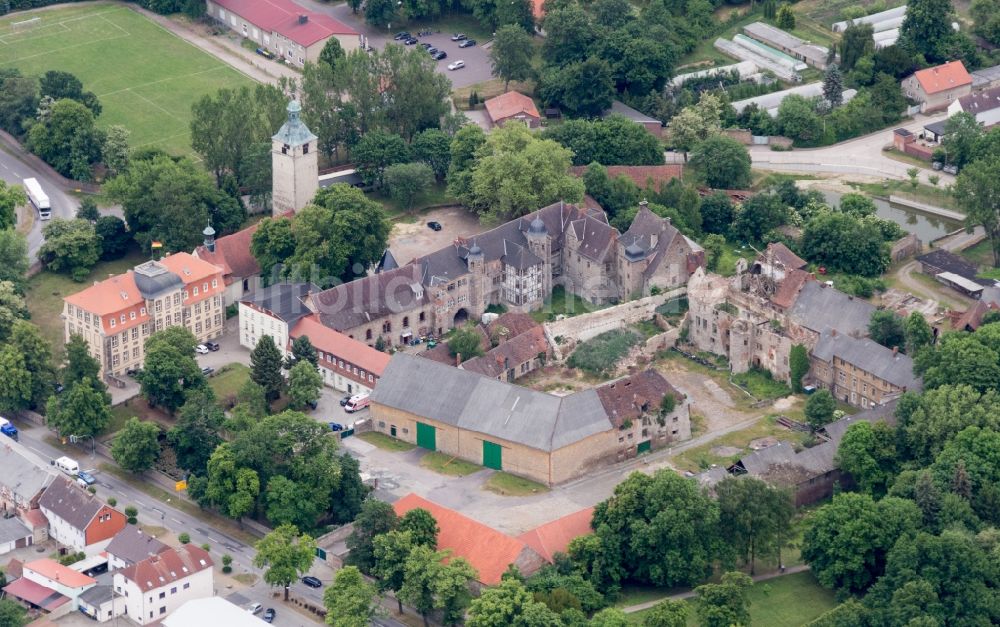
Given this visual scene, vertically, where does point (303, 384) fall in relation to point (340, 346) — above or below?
below

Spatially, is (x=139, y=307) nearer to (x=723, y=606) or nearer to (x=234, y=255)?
(x=234, y=255)

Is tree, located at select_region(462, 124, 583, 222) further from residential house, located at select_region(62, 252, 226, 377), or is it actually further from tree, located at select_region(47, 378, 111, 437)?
tree, located at select_region(47, 378, 111, 437)

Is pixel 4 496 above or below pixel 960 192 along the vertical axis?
below

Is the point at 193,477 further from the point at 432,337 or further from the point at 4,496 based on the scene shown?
the point at 432,337

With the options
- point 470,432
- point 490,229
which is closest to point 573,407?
point 470,432

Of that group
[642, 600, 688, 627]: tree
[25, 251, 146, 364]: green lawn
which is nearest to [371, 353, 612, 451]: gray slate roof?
[642, 600, 688, 627]: tree

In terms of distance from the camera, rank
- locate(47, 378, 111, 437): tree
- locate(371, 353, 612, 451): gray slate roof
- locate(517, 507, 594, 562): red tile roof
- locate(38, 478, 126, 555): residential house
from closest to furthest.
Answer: locate(517, 507, 594, 562): red tile roof
locate(38, 478, 126, 555): residential house
locate(371, 353, 612, 451): gray slate roof
locate(47, 378, 111, 437): tree

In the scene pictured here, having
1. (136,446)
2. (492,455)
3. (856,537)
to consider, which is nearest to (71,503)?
(136,446)
